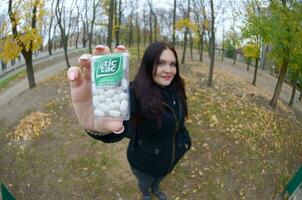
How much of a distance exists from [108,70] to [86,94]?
→ 1.07ft

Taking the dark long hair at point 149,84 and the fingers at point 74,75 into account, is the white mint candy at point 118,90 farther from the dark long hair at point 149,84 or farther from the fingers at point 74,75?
the dark long hair at point 149,84

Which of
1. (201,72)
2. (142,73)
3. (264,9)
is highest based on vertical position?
(264,9)

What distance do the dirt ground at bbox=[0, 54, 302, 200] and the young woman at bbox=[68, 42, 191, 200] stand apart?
3429mm

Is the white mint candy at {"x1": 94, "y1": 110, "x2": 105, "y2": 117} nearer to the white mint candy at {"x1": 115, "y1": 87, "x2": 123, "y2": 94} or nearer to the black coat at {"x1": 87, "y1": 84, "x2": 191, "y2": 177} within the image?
the white mint candy at {"x1": 115, "y1": 87, "x2": 123, "y2": 94}

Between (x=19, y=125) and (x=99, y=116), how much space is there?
8.16 meters

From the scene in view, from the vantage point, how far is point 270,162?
7559 millimetres

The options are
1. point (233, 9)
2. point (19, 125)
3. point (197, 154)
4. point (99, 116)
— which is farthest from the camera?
point (233, 9)

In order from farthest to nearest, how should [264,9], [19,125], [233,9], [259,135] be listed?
[233,9]
[264,9]
[19,125]
[259,135]

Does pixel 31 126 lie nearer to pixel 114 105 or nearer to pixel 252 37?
pixel 114 105

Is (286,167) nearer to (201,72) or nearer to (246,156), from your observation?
(246,156)

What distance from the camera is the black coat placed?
248 cm

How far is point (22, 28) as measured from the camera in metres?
11.3

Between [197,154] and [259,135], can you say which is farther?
[259,135]

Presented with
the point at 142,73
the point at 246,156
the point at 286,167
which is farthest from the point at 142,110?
the point at 286,167
